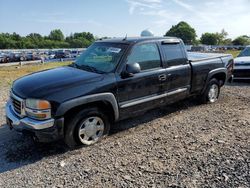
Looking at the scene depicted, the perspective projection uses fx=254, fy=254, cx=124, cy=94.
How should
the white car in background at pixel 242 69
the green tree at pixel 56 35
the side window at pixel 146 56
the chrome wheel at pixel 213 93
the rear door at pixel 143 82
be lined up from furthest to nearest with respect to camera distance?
the green tree at pixel 56 35 → the white car in background at pixel 242 69 → the chrome wheel at pixel 213 93 → the side window at pixel 146 56 → the rear door at pixel 143 82

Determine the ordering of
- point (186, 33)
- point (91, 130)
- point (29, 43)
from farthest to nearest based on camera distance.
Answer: point (186, 33) → point (29, 43) → point (91, 130)

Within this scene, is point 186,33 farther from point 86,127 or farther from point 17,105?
point 17,105

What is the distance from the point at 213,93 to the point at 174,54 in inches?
86.9

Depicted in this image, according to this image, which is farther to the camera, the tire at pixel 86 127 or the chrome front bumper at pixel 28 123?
the tire at pixel 86 127

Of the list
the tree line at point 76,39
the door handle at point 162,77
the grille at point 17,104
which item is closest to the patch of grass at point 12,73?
the grille at point 17,104

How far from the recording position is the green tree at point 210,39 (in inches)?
4146

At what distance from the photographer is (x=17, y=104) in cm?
423

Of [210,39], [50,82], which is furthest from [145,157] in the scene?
[210,39]

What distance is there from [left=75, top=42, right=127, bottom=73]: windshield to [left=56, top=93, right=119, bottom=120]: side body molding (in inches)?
20.5

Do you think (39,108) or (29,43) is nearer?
(39,108)

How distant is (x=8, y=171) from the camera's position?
3.76 metres

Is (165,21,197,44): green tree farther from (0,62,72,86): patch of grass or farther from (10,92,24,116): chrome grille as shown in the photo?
(10,92,24,116): chrome grille

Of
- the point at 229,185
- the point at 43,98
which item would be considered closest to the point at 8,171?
the point at 43,98

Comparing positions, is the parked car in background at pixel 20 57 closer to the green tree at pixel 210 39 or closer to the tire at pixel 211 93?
the tire at pixel 211 93
